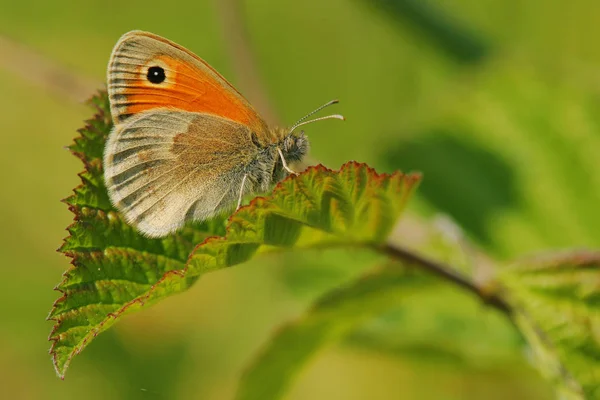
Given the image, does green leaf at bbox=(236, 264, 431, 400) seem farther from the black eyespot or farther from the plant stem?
the black eyespot

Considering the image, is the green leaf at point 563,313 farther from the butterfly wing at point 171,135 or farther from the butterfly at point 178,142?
the butterfly wing at point 171,135

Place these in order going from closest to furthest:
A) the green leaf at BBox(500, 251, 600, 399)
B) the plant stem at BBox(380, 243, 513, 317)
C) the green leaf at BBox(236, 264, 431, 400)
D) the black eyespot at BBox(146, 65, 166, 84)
A: the green leaf at BBox(500, 251, 600, 399)
the plant stem at BBox(380, 243, 513, 317)
the green leaf at BBox(236, 264, 431, 400)
the black eyespot at BBox(146, 65, 166, 84)

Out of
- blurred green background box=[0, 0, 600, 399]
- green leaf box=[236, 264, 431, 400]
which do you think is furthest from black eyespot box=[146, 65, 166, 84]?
green leaf box=[236, 264, 431, 400]

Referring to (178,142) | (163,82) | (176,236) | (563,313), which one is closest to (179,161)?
(178,142)

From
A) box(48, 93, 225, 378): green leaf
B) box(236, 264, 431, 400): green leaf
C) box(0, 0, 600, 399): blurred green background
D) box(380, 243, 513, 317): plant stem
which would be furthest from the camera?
box(0, 0, 600, 399): blurred green background

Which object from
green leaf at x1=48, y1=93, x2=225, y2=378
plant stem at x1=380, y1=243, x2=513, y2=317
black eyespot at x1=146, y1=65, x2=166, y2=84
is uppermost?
black eyespot at x1=146, y1=65, x2=166, y2=84

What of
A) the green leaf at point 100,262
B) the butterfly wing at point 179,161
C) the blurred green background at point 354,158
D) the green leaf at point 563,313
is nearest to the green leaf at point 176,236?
the green leaf at point 100,262

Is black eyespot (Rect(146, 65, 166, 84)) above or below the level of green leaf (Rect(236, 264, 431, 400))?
above
